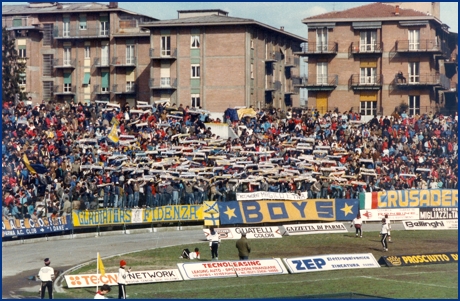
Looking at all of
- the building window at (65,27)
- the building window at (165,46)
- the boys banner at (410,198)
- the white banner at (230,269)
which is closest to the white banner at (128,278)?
the white banner at (230,269)

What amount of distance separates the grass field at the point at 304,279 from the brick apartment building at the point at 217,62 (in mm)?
30855

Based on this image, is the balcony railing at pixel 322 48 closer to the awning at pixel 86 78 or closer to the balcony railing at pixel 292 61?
the balcony railing at pixel 292 61

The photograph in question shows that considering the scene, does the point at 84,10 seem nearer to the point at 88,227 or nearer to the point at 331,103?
the point at 331,103

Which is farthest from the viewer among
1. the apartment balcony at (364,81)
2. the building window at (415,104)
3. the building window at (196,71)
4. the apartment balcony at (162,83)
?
the apartment balcony at (162,83)

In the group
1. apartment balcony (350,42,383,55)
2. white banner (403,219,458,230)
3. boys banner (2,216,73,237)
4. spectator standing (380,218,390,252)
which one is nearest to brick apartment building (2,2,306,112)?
apartment balcony (350,42,383,55)

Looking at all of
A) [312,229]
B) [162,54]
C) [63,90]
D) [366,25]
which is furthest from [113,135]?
[63,90]

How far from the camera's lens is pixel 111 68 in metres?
87.1

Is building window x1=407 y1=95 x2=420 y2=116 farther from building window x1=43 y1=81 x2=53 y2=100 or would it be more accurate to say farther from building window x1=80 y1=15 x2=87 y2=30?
building window x1=43 y1=81 x2=53 y2=100

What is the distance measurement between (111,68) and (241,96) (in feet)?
51.4

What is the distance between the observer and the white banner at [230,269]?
36.6m

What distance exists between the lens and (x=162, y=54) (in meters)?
82.9

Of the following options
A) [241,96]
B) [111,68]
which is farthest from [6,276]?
[111,68]

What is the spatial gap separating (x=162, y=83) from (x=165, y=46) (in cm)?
350

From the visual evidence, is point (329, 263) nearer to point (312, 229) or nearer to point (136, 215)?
point (312, 229)
